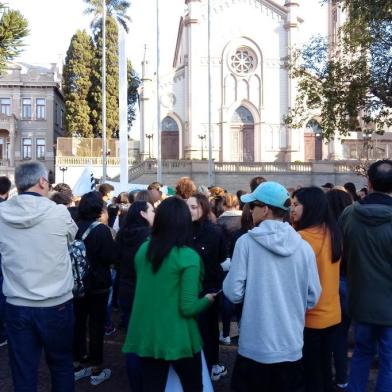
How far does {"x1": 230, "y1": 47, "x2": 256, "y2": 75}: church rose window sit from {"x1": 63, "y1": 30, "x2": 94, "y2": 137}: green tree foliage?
41.2 ft

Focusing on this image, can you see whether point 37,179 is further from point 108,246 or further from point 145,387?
point 145,387

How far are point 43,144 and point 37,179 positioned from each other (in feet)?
159

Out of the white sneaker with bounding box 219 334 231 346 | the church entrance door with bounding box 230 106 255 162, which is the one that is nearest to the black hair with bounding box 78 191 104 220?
the white sneaker with bounding box 219 334 231 346

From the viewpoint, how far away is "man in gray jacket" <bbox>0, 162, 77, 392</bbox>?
3979 mm

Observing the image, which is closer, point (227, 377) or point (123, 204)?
point (227, 377)

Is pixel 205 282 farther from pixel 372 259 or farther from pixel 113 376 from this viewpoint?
pixel 372 259

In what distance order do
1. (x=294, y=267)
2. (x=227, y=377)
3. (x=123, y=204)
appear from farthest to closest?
(x=123, y=204), (x=227, y=377), (x=294, y=267)

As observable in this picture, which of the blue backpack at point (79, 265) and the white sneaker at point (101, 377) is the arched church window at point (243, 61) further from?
the blue backpack at point (79, 265)

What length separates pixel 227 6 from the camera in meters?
42.7

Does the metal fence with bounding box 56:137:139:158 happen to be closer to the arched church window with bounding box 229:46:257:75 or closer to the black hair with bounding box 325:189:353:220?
the arched church window with bounding box 229:46:257:75

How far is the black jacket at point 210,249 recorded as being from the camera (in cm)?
518

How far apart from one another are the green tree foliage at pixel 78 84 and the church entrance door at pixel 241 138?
1237 centimetres

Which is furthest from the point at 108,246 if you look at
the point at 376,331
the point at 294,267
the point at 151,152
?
the point at 151,152

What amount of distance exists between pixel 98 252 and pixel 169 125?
3789cm
